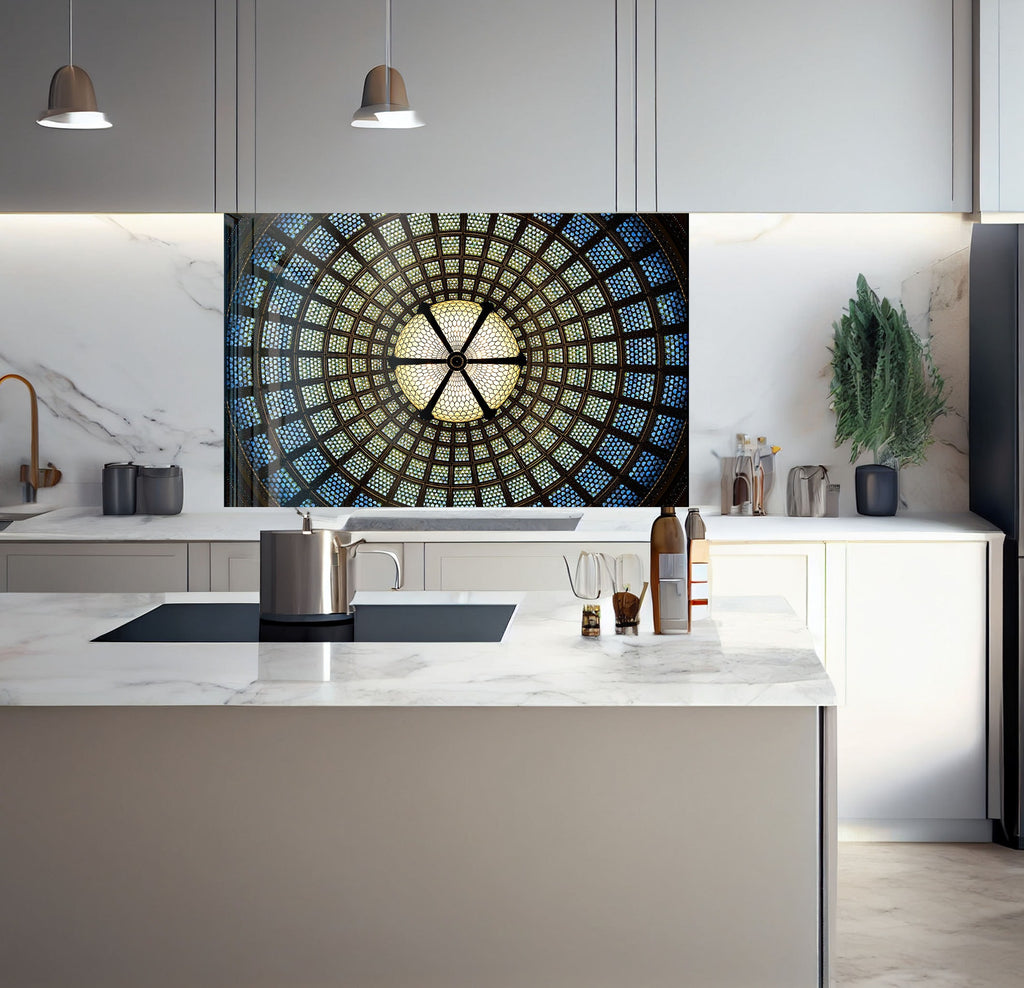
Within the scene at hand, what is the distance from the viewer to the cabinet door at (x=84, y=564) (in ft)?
12.1

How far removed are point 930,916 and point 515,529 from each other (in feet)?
6.02

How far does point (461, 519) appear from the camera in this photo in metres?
4.21

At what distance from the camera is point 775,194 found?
380 cm

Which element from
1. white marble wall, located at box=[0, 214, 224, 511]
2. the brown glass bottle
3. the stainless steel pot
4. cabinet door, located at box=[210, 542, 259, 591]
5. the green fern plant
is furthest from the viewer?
white marble wall, located at box=[0, 214, 224, 511]

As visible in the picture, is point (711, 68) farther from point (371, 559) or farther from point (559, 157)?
point (371, 559)

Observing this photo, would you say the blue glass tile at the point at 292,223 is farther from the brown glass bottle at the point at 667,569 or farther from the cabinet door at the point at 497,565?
the brown glass bottle at the point at 667,569

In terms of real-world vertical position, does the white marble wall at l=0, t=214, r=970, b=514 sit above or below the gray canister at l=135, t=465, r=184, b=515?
above

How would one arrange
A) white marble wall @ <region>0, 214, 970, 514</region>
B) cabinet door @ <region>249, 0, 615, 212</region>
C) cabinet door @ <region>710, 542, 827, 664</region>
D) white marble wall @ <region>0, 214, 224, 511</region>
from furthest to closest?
white marble wall @ <region>0, 214, 224, 511</region> → white marble wall @ <region>0, 214, 970, 514</region> → cabinet door @ <region>249, 0, 615, 212</region> → cabinet door @ <region>710, 542, 827, 664</region>

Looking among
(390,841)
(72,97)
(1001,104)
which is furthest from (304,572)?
(1001,104)

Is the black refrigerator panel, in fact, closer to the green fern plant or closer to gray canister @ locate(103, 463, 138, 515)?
→ the green fern plant

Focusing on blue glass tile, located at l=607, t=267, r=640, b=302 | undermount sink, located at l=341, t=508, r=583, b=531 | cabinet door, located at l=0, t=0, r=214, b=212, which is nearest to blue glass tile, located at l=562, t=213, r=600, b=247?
blue glass tile, located at l=607, t=267, r=640, b=302

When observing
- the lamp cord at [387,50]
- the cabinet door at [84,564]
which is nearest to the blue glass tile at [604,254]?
the lamp cord at [387,50]

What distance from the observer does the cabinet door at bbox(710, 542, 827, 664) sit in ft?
11.8

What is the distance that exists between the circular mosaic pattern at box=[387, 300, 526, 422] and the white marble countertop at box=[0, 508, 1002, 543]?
1.46ft
